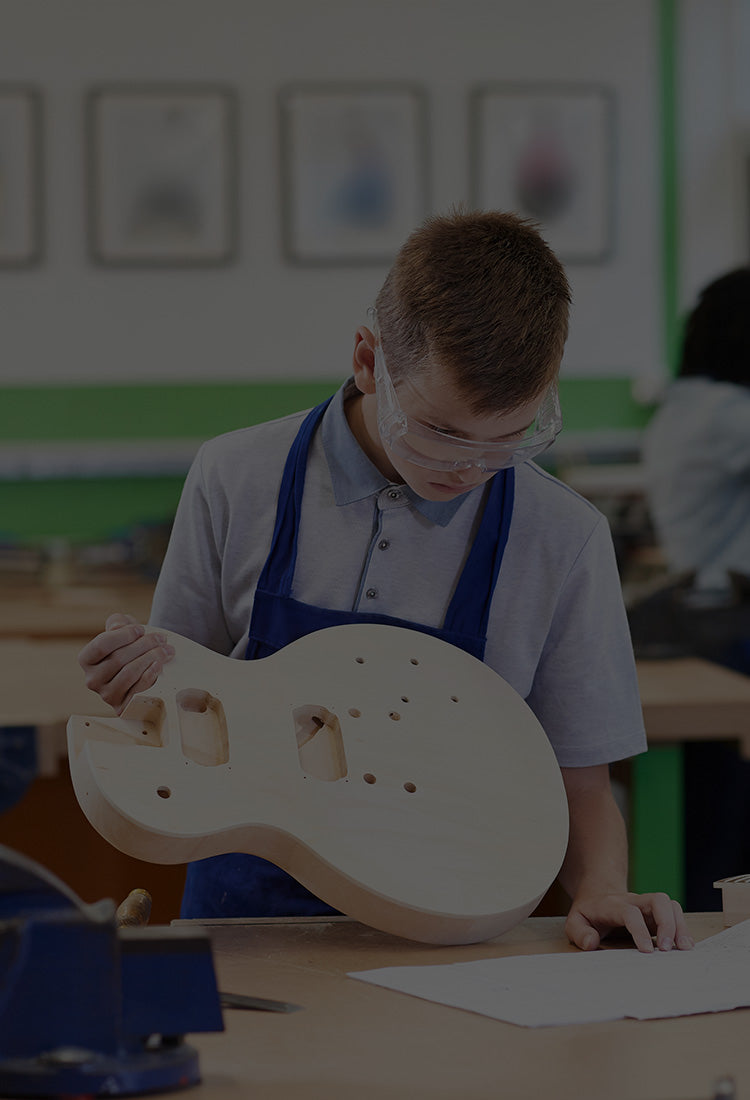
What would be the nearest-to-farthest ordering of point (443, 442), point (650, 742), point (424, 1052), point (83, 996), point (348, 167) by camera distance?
1. point (83, 996)
2. point (424, 1052)
3. point (443, 442)
4. point (650, 742)
5. point (348, 167)

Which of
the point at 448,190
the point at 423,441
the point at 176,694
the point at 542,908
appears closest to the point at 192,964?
the point at 176,694

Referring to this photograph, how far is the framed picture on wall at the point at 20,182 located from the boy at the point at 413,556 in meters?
4.30

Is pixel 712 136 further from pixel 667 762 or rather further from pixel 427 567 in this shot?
pixel 427 567

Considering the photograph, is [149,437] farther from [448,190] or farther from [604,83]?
[604,83]

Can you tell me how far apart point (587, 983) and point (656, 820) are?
1.30 metres

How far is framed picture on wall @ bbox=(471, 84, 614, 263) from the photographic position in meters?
5.72

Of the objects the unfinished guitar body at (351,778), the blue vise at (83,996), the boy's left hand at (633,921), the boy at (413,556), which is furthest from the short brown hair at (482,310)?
the blue vise at (83,996)

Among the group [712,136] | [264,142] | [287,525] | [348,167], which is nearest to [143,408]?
[264,142]

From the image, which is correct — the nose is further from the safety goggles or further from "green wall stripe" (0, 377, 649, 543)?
"green wall stripe" (0, 377, 649, 543)

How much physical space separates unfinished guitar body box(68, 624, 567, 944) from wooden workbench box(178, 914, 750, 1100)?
11 centimetres

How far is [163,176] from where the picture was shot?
5.62 metres

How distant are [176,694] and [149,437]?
4.47 metres

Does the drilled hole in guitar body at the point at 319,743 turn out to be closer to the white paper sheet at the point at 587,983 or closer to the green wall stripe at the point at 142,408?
the white paper sheet at the point at 587,983

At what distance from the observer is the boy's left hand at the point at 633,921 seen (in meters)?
1.29
